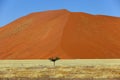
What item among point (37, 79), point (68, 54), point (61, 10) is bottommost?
point (37, 79)

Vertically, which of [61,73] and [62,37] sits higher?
[62,37]

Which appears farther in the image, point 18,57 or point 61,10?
point 61,10

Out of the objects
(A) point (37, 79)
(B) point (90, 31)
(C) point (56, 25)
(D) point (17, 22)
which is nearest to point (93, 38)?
(B) point (90, 31)

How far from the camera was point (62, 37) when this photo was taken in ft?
419

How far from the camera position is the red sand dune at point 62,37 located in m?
120

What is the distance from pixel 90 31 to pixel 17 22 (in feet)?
128

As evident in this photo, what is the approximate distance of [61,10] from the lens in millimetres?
165000

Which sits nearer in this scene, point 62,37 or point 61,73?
point 61,73

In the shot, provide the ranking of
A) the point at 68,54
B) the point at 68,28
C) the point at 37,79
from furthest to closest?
the point at 68,28 → the point at 68,54 → the point at 37,79

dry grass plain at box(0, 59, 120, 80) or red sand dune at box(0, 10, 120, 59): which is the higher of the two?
red sand dune at box(0, 10, 120, 59)

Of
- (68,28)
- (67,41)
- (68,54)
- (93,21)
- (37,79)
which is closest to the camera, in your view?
(37,79)

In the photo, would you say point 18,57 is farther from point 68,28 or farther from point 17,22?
point 17,22

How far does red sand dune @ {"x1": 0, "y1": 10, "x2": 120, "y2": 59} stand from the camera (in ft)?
393

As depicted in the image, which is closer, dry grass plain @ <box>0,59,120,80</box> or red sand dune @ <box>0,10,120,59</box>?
dry grass plain @ <box>0,59,120,80</box>
